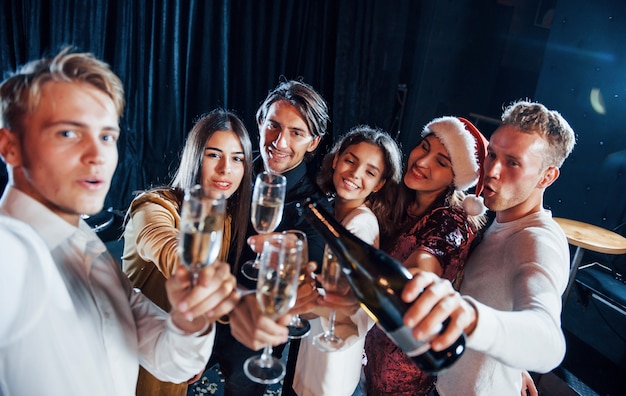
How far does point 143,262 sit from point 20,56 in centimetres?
342

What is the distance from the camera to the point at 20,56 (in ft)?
12.8

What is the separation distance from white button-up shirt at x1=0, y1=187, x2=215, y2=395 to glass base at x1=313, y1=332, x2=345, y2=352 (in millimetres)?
436

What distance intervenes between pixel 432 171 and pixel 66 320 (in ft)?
5.12

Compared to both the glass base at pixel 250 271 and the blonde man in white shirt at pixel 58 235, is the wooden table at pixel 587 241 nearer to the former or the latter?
the glass base at pixel 250 271

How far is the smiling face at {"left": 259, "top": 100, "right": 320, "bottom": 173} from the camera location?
7.28ft

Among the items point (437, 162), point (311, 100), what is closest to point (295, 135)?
point (311, 100)

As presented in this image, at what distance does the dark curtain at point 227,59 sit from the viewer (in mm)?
4477

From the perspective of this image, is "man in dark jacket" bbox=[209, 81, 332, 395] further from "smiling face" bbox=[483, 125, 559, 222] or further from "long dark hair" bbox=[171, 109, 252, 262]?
"smiling face" bbox=[483, 125, 559, 222]

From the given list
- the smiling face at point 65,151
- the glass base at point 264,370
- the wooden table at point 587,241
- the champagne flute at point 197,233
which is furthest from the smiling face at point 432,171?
the wooden table at point 587,241

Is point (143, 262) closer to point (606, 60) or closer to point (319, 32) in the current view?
point (319, 32)

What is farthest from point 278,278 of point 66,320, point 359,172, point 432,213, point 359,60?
point 359,60

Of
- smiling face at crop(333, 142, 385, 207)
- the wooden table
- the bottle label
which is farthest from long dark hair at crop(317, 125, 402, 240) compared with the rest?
the wooden table

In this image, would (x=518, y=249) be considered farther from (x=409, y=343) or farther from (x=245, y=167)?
(x=245, y=167)

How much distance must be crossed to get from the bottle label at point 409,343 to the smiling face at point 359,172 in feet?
3.48
